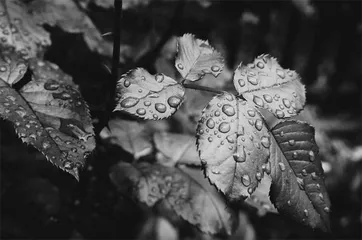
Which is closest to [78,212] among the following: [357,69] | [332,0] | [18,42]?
[18,42]

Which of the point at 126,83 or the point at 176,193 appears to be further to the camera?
the point at 176,193

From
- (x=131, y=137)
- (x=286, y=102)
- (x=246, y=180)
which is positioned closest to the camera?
(x=246, y=180)

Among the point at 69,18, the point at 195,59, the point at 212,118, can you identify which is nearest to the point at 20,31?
the point at 69,18

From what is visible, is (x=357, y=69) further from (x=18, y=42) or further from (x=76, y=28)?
(x=18, y=42)

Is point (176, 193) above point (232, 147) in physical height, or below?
below

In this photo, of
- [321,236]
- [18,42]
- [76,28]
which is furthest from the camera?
[321,236]

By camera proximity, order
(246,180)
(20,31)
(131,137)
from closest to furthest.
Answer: (246,180), (20,31), (131,137)

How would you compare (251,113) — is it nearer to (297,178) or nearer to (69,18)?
(297,178)
